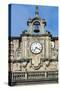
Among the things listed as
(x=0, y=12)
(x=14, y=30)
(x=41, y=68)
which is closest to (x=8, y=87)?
(x=41, y=68)

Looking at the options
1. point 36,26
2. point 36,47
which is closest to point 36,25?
point 36,26

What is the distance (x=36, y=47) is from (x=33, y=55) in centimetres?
7

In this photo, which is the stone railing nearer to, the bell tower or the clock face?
the clock face

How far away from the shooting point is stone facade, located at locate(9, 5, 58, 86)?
181 centimetres

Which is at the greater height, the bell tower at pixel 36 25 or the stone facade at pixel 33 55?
the bell tower at pixel 36 25

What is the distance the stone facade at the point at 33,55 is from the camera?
1.81 meters

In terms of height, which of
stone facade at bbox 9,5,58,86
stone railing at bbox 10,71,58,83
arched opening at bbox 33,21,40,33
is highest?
arched opening at bbox 33,21,40,33

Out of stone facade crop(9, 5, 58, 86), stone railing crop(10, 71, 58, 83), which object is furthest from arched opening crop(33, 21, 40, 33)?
stone railing crop(10, 71, 58, 83)

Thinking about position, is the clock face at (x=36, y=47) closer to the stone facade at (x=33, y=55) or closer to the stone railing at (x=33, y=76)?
the stone facade at (x=33, y=55)

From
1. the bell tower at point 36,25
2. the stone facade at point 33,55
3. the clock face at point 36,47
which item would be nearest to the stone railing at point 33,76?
the stone facade at point 33,55

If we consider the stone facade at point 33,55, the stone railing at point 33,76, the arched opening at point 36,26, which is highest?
the arched opening at point 36,26

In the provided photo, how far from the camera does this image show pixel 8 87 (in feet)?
5.87

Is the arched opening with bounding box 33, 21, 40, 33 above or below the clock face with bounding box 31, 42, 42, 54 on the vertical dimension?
above

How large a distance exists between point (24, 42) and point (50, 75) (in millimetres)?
322
